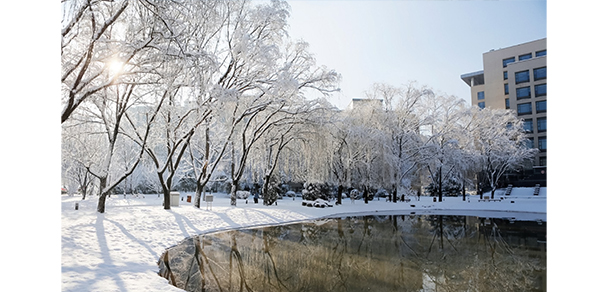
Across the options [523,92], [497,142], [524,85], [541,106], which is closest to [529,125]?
[541,106]

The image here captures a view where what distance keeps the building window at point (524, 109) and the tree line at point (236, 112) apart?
12.5 ft

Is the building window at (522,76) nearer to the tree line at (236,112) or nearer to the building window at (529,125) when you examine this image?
the building window at (529,125)

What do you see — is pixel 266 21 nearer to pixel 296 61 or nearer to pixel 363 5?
pixel 296 61

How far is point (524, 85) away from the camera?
2633cm

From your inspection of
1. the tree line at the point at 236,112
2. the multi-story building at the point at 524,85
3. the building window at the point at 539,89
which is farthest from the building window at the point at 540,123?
the tree line at the point at 236,112

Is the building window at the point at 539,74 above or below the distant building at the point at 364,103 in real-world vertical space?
above

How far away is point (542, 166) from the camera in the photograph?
912 inches

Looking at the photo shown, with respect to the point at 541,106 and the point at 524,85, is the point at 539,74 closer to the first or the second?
the point at 524,85

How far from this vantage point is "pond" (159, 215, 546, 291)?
3.89 meters

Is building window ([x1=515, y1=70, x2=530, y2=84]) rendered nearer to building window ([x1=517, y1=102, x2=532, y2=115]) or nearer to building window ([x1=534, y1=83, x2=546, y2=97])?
building window ([x1=534, y1=83, x2=546, y2=97])

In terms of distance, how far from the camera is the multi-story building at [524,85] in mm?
24594

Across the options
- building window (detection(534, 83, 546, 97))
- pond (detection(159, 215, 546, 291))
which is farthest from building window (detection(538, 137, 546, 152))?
pond (detection(159, 215, 546, 291))

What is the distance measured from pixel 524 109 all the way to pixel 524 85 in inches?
75.0
